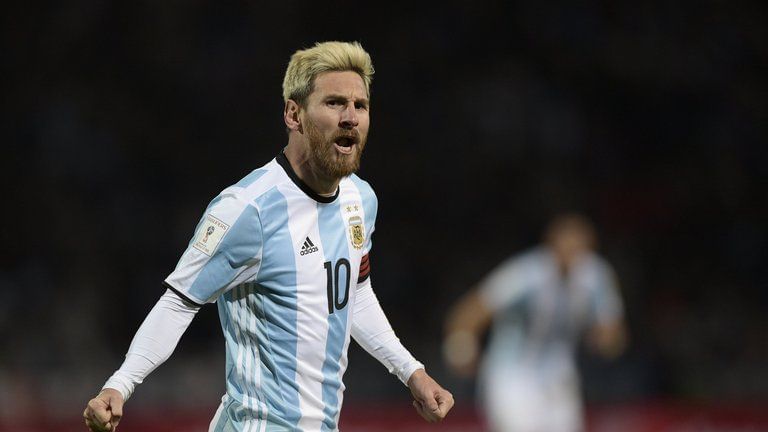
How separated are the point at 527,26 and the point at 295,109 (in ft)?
34.3

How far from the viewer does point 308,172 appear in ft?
12.3

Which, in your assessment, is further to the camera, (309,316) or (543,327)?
(543,327)

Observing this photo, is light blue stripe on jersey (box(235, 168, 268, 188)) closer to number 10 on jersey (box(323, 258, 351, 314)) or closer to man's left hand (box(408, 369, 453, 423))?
number 10 on jersey (box(323, 258, 351, 314))

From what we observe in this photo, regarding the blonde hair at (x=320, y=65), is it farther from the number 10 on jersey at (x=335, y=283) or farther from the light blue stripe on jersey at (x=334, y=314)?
the number 10 on jersey at (x=335, y=283)

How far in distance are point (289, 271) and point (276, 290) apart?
0.08m


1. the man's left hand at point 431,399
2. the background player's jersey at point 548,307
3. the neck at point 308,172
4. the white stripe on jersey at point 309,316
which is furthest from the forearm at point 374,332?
the background player's jersey at point 548,307

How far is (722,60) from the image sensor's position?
1391 centimetres

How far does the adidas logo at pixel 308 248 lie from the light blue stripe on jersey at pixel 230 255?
7.1 inches

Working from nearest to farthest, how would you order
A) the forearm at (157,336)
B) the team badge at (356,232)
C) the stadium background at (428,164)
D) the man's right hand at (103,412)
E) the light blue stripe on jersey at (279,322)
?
the man's right hand at (103,412)
the forearm at (157,336)
the light blue stripe on jersey at (279,322)
the team badge at (356,232)
the stadium background at (428,164)

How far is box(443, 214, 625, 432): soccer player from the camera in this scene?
8125mm

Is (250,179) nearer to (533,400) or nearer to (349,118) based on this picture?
(349,118)

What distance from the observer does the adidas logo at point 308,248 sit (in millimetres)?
3688

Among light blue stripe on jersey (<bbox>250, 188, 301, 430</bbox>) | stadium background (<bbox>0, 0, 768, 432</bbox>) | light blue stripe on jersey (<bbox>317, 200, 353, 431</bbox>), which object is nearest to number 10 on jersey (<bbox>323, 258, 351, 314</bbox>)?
light blue stripe on jersey (<bbox>317, 200, 353, 431</bbox>)

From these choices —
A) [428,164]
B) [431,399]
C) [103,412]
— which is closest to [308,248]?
[431,399]
